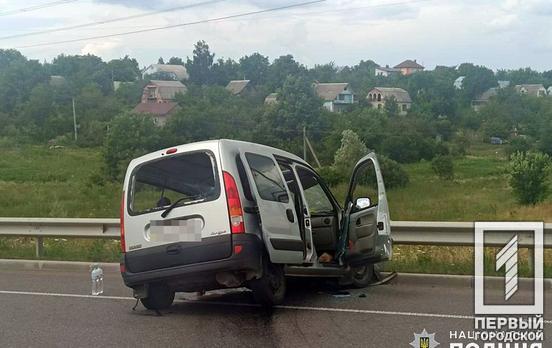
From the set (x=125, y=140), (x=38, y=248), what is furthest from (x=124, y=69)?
(x=38, y=248)

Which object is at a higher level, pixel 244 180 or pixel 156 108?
pixel 156 108

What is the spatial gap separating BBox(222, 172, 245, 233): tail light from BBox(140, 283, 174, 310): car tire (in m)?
1.25

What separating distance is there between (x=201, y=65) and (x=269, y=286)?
35.8 metres

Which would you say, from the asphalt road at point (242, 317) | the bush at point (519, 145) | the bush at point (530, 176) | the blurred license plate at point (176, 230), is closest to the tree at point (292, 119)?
the bush at point (530, 176)

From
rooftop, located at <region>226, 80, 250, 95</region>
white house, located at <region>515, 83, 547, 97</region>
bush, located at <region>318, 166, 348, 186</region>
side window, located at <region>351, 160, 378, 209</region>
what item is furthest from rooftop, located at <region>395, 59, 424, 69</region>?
side window, located at <region>351, 160, 378, 209</region>

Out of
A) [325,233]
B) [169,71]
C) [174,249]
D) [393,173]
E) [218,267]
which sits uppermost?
[169,71]

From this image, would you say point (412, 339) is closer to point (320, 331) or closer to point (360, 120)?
point (320, 331)

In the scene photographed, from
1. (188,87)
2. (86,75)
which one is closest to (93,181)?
(188,87)

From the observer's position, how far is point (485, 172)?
2703cm

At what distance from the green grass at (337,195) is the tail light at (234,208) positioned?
354 cm

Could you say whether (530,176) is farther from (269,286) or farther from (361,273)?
(269,286)

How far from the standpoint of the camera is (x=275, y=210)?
22.5 ft

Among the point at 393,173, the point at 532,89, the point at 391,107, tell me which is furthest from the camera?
the point at 532,89

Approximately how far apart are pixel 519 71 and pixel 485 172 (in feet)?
43.2
